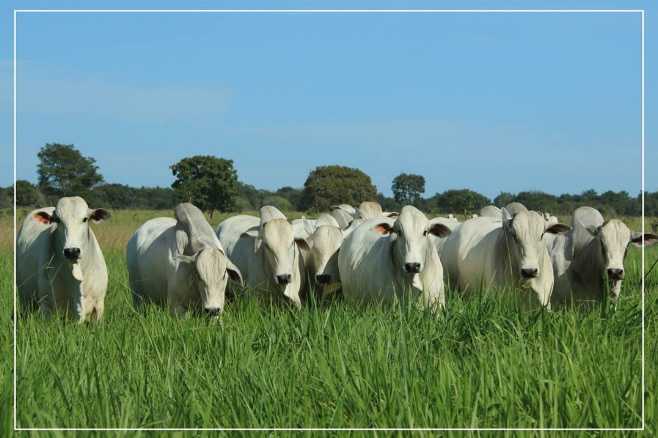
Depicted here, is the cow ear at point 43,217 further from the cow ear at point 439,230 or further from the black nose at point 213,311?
the cow ear at point 439,230

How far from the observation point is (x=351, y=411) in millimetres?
4242

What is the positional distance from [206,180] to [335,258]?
3.29m

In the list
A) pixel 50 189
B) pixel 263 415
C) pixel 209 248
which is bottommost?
pixel 263 415

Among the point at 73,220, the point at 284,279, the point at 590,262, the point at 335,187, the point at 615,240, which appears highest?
the point at 335,187

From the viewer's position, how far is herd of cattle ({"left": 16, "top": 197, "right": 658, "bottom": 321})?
24.5 feet

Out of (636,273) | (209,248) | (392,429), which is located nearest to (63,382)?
(392,429)

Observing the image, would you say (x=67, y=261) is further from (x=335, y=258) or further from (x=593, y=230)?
(x=593, y=230)

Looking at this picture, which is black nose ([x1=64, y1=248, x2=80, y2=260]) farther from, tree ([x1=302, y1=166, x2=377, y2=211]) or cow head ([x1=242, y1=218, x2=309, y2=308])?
tree ([x1=302, y1=166, x2=377, y2=211])

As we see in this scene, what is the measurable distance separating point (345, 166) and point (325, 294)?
11.9ft

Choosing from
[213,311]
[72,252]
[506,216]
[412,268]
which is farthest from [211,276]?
[506,216]

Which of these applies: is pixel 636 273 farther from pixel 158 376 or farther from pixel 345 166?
pixel 158 376

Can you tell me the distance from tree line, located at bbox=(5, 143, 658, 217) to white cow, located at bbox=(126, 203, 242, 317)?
821 mm

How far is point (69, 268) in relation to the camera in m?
7.84

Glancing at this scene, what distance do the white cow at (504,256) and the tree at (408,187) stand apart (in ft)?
4.48
